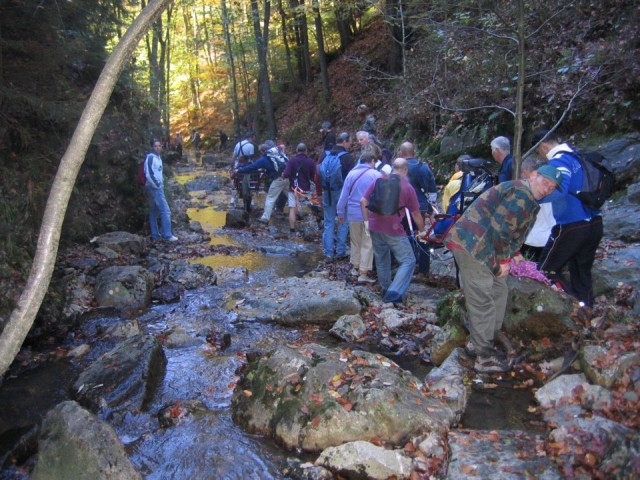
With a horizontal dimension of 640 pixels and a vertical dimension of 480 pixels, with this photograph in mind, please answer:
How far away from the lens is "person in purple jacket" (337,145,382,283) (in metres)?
8.31

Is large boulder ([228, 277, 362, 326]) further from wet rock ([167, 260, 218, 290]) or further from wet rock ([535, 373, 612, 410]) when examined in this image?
wet rock ([535, 373, 612, 410])

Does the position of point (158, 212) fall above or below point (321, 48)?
below

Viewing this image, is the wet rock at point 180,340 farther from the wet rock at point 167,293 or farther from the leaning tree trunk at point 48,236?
the leaning tree trunk at point 48,236

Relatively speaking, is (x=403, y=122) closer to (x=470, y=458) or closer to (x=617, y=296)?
(x=617, y=296)

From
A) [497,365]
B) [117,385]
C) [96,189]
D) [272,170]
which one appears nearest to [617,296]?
[497,365]

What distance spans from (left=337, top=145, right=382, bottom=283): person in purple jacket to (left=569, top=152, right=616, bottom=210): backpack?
3238 mm

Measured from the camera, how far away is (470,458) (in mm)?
3904

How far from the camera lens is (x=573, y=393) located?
14.9ft

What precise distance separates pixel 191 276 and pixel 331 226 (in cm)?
309

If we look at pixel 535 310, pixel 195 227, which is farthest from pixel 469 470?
pixel 195 227

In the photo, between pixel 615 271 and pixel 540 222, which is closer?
pixel 540 222

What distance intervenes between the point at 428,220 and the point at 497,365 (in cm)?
415

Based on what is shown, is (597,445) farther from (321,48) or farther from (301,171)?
(321,48)

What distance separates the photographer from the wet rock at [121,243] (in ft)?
35.6
